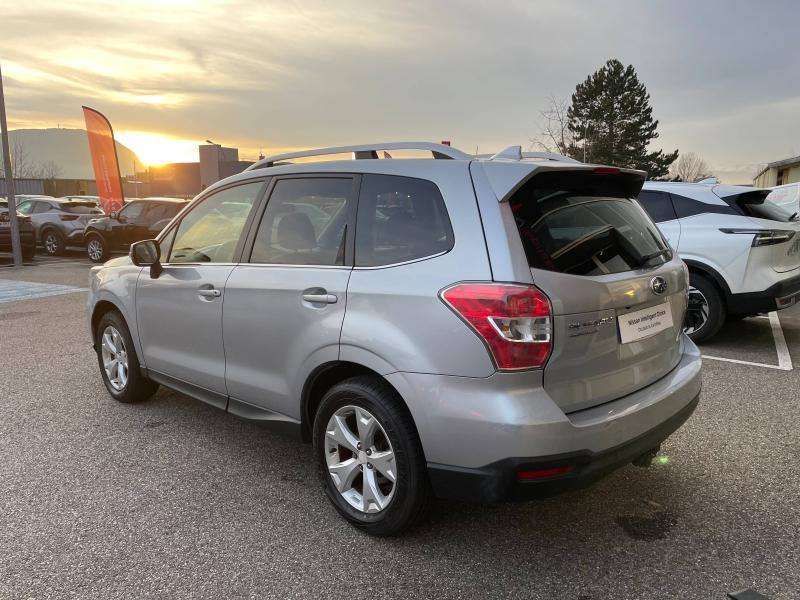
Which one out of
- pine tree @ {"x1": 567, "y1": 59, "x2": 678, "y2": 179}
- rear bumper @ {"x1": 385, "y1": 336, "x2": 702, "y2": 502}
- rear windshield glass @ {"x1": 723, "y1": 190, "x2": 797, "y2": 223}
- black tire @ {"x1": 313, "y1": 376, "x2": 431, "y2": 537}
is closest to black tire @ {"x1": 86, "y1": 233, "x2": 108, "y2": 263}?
rear windshield glass @ {"x1": 723, "y1": 190, "x2": 797, "y2": 223}

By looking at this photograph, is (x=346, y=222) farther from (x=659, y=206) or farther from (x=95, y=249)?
(x=95, y=249)

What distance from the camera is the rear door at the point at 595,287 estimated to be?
2.28m

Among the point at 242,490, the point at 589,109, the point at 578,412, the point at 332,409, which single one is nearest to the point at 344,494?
the point at 332,409

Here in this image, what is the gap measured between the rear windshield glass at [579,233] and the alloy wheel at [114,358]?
336cm

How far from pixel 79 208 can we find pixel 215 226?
15840 mm

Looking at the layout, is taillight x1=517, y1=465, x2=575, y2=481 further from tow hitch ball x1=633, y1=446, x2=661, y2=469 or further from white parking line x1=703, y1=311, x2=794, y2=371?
white parking line x1=703, y1=311, x2=794, y2=371

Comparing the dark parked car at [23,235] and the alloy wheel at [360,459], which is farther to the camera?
the dark parked car at [23,235]

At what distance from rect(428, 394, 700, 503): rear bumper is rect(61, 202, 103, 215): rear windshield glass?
17.6 m

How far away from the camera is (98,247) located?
14758 millimetres

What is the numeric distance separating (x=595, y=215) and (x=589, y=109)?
43.4 metres

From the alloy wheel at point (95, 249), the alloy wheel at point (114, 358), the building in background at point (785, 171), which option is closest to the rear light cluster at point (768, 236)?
the alloy wheel at point (114, 358)

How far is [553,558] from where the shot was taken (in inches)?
102

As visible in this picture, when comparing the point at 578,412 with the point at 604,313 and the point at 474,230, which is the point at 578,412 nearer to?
the point at 604,313

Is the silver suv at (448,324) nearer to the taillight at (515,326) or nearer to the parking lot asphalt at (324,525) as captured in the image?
the taillight at (515,326)
